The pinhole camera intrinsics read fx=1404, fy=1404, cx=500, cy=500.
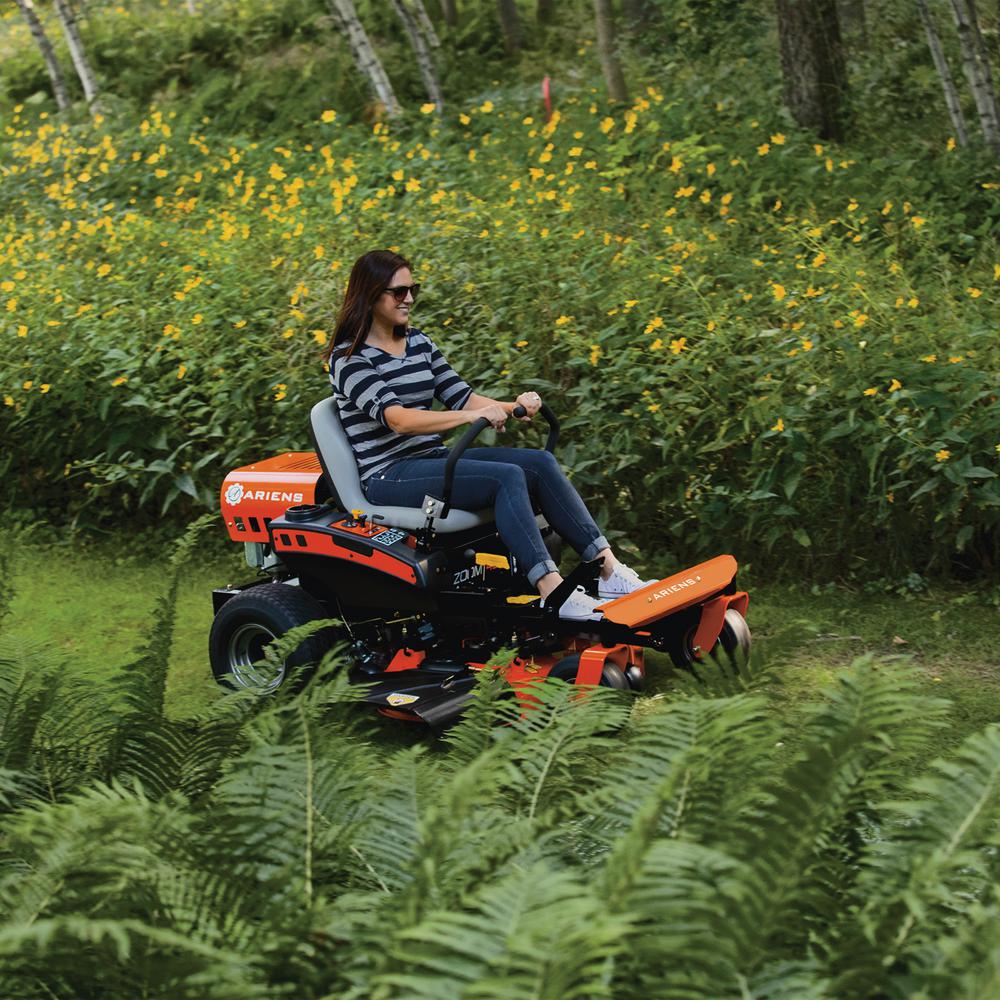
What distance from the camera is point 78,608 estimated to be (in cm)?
654

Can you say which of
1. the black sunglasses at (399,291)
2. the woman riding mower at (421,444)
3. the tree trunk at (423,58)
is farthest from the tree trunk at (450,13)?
the black sunglasses at (399,291)

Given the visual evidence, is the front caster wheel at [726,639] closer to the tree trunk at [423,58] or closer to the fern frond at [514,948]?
the fern frond at [514,948]

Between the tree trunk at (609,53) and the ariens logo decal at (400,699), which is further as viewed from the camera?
the tree trunk at (609,53)

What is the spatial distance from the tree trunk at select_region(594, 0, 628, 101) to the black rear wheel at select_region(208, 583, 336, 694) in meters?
7.31

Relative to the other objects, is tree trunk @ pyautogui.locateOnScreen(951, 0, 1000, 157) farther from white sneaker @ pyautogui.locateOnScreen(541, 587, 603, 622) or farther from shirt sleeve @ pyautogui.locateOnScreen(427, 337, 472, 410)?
white sneaker @ pyautogui.locateOnScreen(541, 587, 603, 622)

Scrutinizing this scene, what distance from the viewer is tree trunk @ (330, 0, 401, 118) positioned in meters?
12.4

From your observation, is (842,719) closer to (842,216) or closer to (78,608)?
(78,608)

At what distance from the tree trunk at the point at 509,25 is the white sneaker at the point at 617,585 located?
11.1 m

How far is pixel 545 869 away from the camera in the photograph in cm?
147

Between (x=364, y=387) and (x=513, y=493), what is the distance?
0.73 m

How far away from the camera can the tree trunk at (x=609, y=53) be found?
1125cm

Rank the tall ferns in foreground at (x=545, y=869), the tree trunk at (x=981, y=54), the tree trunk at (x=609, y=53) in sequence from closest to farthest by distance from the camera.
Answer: the tall ferns in foreground at (x=545, y=869)
the tree trunk at (x=981, y=54)
the tree trunk at (x=609, y=53)

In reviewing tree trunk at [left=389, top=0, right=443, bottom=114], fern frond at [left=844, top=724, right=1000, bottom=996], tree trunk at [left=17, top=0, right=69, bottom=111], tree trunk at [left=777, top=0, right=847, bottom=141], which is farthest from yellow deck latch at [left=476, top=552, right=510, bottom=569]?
tree trunk at [left=17, top=0, right=69, bottom=111]

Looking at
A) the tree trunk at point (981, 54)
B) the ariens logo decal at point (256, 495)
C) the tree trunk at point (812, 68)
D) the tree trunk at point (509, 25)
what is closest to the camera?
the ariens logo decal at point (256, 495)
